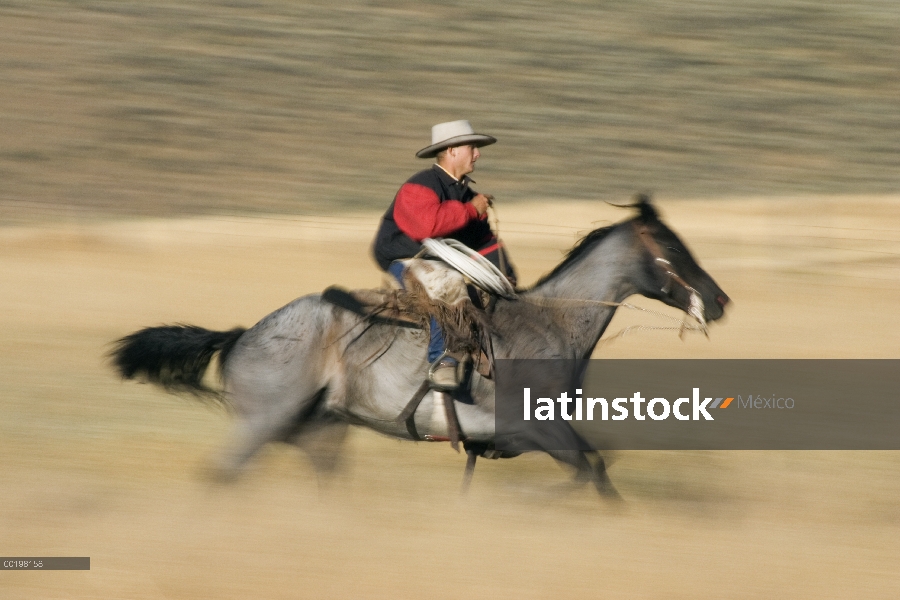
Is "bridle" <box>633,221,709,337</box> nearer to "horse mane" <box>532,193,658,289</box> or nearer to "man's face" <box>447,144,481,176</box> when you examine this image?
"horse mane" <box>532,193,658,289</box>

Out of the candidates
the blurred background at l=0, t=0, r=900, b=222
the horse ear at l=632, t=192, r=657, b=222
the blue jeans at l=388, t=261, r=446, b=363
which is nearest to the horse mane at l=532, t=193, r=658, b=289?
the horse ear at l=632, t=192, r=657, b=222

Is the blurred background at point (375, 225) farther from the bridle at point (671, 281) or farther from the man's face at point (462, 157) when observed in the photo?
the man's face at point (462, 157)

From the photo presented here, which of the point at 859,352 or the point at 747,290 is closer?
the point at 859,352

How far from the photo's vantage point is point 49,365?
890 centimetres

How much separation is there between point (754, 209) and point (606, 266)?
10095 millimetres

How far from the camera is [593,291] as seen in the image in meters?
5.82

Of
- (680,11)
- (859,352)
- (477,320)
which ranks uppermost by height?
(680,11)

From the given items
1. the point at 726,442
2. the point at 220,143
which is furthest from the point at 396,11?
the point at 726,442

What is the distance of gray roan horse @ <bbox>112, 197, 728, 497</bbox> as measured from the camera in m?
5.68

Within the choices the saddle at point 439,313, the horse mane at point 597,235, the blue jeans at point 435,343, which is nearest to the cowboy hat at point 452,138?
the saddle at point 439,313

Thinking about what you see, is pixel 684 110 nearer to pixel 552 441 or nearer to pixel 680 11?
pixel 680 11

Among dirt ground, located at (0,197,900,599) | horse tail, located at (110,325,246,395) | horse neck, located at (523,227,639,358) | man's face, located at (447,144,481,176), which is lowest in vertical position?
dirt ground, located at (0,197,900,599)

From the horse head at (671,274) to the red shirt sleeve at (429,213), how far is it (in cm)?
91

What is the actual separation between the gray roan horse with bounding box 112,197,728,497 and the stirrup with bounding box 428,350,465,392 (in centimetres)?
14
